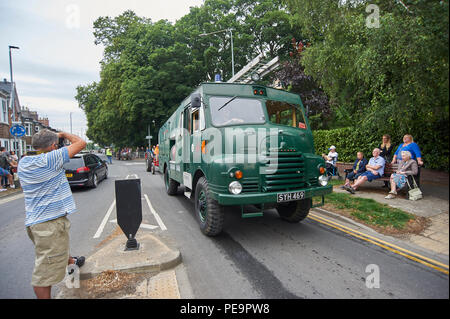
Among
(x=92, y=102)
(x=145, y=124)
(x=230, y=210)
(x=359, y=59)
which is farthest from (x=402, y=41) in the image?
(x=92, y=102)

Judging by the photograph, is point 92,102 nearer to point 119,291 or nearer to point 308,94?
point 308,94

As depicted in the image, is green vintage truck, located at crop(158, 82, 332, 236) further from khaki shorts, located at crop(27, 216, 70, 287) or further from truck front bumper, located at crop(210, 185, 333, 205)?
khaki shorts, located at crop(27, 216, 70, 287)

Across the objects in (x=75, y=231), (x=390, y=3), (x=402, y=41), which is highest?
(x=390, y=3)

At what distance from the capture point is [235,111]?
15.5 feet

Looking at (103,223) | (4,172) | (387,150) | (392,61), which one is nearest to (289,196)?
(392,61)

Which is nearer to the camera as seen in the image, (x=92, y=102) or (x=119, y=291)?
(x=119, y=291)

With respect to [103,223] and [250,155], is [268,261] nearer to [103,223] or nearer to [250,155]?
[250,155]

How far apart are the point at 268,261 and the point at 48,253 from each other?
2.70 m

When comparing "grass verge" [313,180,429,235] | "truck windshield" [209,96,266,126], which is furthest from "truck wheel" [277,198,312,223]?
"truck windshield" [209,96,266,126]

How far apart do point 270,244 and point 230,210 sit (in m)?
2.31

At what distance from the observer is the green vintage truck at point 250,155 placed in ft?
12.7

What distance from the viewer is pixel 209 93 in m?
4.86

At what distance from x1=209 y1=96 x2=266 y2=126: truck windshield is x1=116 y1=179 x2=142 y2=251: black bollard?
1.86 m

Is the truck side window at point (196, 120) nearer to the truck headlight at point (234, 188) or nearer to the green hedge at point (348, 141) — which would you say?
the truck headlight at point (234, 188)
